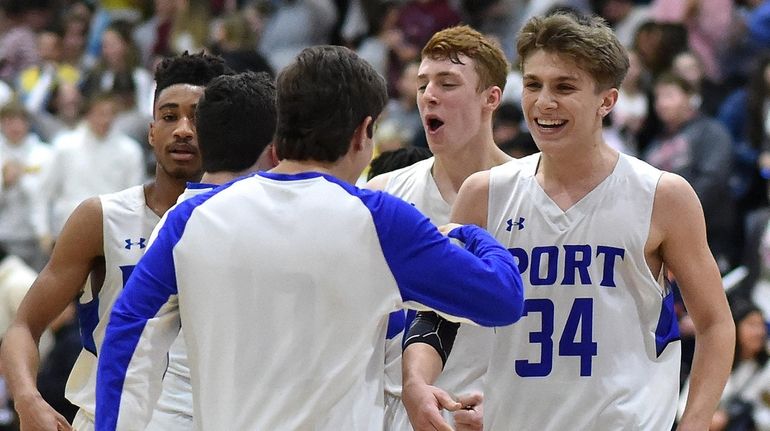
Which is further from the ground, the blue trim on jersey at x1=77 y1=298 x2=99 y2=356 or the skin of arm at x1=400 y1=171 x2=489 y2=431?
the skin of arm at x1=400 y1=171 x2=489 y2=431

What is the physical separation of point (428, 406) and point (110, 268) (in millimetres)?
1550

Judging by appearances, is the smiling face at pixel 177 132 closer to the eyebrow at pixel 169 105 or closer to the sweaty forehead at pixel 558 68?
the eyebrow at pixel 169 105

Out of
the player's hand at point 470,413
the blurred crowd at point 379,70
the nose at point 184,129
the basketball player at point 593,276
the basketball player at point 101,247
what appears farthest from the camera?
the blurred crowd at point 379,70

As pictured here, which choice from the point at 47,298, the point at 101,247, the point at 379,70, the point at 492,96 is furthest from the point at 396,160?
the point at 379,70

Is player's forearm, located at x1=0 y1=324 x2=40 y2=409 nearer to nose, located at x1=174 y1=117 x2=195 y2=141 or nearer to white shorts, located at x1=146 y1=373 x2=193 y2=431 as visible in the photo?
white shorts, located at x1=146 y1=373 x2=193 y2=431

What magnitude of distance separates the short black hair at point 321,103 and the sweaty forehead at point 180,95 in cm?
128

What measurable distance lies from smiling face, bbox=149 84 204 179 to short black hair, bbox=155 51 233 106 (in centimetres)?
5

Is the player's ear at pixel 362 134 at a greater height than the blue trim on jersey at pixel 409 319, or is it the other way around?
the player's ear at pixel 362 134

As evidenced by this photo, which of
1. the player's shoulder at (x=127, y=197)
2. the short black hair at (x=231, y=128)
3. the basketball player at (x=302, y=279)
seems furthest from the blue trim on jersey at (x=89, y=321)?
the basketball player at (x=302, y=279)

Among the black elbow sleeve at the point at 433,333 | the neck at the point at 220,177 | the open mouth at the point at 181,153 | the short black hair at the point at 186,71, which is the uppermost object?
the short black hair at the point at 186,71

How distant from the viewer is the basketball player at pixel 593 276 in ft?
16.1

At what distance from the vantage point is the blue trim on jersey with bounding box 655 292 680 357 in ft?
16.3

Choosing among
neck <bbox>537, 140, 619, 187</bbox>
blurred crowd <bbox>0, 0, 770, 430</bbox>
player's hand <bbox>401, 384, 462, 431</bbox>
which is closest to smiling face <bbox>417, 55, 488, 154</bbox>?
neck <bbox>537, 140, 619, 187</bbox>

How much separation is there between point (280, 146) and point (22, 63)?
1216cm
